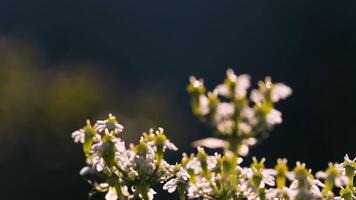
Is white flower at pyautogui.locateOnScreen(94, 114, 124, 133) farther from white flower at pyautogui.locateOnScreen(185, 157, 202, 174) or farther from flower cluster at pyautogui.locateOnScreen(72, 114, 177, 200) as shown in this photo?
white flower at pyautogui.locateOnScreen(185, 157, 202, 174)

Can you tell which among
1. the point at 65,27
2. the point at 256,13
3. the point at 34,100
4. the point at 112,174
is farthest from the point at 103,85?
the point at 112,174

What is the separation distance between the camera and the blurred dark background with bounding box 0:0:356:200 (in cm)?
1186

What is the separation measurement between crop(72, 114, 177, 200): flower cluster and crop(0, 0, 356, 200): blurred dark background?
9407mm

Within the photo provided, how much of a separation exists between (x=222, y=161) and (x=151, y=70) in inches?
543

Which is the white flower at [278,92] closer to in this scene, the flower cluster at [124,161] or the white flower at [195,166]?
the white flower at [195,166]

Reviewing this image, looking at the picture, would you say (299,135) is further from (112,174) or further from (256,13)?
(112,174)

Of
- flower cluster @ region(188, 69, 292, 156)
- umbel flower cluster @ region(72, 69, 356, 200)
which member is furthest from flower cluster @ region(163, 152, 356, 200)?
flower cluster @ region(188, 69, 292, 156)

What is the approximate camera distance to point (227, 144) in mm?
1522

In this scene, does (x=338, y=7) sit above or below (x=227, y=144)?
above

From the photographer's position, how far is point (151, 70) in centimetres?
1558

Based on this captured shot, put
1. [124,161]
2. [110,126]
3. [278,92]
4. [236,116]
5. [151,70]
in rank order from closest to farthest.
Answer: [236,116]
[278,92]
[124,161]
[110,126]
[151,70]

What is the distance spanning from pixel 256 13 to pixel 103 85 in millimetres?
5004

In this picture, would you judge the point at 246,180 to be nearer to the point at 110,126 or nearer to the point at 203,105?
the point at 110,126

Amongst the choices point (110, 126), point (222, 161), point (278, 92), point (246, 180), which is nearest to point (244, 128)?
point (278, 92)
